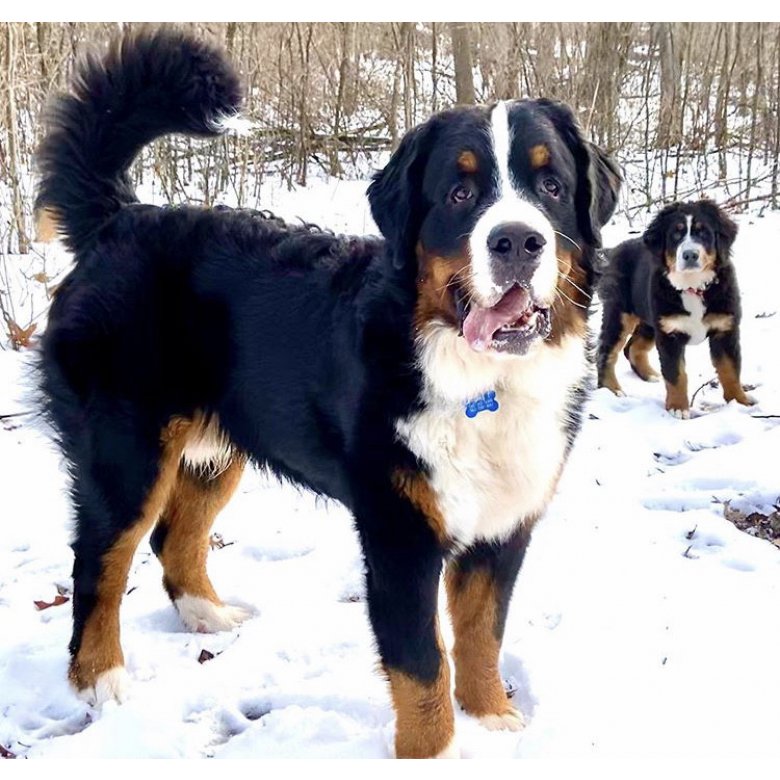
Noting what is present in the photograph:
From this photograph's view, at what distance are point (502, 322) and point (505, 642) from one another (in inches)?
53.5

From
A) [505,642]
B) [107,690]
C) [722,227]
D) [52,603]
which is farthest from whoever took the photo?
[722,227]

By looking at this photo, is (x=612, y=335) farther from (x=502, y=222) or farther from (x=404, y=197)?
(x=502, y=222)

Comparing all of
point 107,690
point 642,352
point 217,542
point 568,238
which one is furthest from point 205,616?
point 642,352

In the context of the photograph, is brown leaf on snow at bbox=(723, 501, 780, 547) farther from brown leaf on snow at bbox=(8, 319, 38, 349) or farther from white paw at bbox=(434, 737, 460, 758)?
brown leaf on snow at bbox=(8, 319, 38, 349)

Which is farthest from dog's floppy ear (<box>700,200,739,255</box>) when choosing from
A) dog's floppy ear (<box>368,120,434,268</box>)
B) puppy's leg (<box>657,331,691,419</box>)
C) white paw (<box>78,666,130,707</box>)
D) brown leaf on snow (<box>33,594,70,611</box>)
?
white paw (<box>78,666,130,707</box>)

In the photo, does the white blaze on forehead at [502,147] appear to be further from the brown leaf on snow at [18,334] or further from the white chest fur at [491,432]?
the brown leaf on snow at [18,334]

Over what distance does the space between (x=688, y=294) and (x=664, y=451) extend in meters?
1.59

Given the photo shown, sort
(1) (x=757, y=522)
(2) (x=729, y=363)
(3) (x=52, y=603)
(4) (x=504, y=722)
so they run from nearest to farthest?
(4) (x=504, y=722), (3) (x=52, y=603), (1) (x=757, y=522), (2) (x=729, y=363)

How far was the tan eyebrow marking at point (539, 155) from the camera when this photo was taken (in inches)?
105

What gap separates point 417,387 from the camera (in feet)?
9.04

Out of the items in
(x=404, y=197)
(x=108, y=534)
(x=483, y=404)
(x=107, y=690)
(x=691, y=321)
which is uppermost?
(x=404, y=197)

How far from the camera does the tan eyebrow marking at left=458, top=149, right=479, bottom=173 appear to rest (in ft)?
8.72

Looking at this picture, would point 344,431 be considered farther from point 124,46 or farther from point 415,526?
point 124,46

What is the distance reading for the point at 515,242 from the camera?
Result: 246cm
